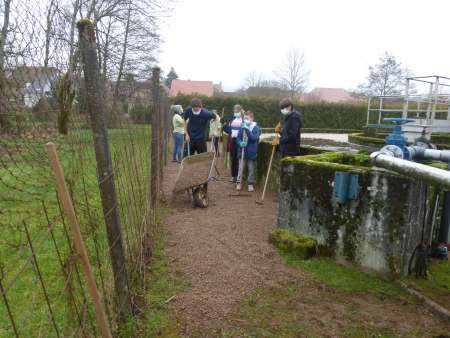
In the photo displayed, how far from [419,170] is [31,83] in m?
2.15

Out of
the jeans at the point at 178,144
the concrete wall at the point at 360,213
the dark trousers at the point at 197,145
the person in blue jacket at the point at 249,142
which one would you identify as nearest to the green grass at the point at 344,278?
the concrete wall at the point at 360,213

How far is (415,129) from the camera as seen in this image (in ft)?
26.9

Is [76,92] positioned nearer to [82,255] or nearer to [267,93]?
[82,255]

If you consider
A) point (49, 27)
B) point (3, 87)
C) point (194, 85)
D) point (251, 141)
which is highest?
point (194, 85)

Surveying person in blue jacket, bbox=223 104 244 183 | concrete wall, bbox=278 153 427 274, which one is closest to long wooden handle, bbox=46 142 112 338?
concrete wall, bbox=278 153 427 274

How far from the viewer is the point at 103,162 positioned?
7.99 feet

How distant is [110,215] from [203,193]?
156 inches

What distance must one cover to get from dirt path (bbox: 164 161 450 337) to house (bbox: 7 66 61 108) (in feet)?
7.01

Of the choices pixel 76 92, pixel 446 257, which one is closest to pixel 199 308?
pixel 76 92

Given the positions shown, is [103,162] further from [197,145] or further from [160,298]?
[197,145]

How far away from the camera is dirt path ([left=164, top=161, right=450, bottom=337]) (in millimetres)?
3209

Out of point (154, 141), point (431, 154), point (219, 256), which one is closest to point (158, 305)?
point (219, 256)

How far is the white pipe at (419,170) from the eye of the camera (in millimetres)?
1964

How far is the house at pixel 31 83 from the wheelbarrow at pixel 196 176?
4.33m
